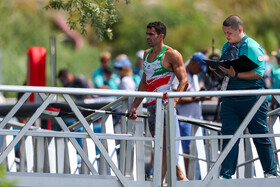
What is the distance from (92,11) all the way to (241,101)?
5.79ft

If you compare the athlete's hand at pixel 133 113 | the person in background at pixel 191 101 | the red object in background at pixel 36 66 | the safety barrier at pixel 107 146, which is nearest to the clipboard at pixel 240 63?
the safety barrier at pixel 107 146

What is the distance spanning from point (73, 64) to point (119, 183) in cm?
2380

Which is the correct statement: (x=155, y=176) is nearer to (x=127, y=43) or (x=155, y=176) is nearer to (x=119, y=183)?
(x=119, y=183)

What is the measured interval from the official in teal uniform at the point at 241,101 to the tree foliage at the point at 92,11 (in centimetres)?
126

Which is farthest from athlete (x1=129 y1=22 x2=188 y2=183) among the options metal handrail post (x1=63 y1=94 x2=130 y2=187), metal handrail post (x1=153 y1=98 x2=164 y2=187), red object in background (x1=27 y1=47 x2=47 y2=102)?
red object in background (x1=27 y1=47 x2=47 y2=102)

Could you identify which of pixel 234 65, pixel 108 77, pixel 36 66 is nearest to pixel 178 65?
pixel 234 65

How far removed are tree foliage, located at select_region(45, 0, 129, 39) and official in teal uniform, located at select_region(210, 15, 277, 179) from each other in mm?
1260

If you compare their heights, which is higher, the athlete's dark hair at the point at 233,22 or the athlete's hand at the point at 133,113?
the athlete's dark hair at the point at 233,22

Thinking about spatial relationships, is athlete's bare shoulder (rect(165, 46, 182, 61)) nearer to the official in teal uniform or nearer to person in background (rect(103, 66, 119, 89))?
the official in teal uniform

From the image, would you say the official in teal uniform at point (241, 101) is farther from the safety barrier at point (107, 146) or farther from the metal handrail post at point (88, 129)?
the metal handrail post at point (88, 129)

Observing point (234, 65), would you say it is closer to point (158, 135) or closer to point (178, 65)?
point (178, 65)

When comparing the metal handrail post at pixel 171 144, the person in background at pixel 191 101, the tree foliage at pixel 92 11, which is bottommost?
the metal handrail post at pixel 171 144

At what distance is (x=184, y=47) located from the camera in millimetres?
28953

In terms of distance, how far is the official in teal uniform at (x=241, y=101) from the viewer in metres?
5.59
